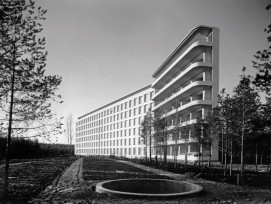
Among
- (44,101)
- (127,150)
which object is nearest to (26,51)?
(44,101)

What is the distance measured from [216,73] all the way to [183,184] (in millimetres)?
25505

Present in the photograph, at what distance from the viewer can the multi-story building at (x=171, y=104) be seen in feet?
122

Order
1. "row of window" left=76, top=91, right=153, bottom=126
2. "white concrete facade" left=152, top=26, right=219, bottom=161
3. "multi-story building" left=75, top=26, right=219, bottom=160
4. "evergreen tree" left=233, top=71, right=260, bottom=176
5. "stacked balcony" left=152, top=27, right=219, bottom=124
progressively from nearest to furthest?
1. "evergreen tree" left=233, top=71, right=260, bottom=176
2. "white concrete facade" left=152, top=26, right=219, bottom=161
3. "stacked balcony" left=152, top=27, right=219, bottom=124
4. "multi-story building" left=75, top=26, right=219, bottom=160
5. "row of window" left=76, top=91, right=153, bottom=126

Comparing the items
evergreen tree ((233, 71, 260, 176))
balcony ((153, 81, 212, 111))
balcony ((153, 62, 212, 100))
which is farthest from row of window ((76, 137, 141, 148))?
evergreen tree ((233, 71, 260, 176))

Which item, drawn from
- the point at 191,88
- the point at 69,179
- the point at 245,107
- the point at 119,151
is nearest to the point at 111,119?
the point at 119,151

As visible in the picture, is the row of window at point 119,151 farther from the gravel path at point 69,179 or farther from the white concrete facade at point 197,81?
the gravel path at point 69,179

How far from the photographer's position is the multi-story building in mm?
37125

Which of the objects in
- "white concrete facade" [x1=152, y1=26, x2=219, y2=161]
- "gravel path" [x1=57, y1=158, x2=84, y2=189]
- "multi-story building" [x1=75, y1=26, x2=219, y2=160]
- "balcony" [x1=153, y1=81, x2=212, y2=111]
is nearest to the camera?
"gravel path" [x1=57, y1=158, x2=84, y2=189]

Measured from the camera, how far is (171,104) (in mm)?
36688

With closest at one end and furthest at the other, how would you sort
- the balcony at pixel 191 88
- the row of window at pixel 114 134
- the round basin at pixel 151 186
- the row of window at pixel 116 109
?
1. the round basin at pixel 151 186
2. the balcony at pixel 191 88
3. the row of window at pixel 116 109
4. the row of window at pixel 114 134

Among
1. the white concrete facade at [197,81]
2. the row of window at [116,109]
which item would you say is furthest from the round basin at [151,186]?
the row of window at [116,109]

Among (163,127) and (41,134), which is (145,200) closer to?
(41,134)

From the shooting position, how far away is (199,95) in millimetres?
42219

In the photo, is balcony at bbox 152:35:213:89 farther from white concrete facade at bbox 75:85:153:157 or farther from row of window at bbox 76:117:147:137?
row of window at bbox 76:117:147:137
